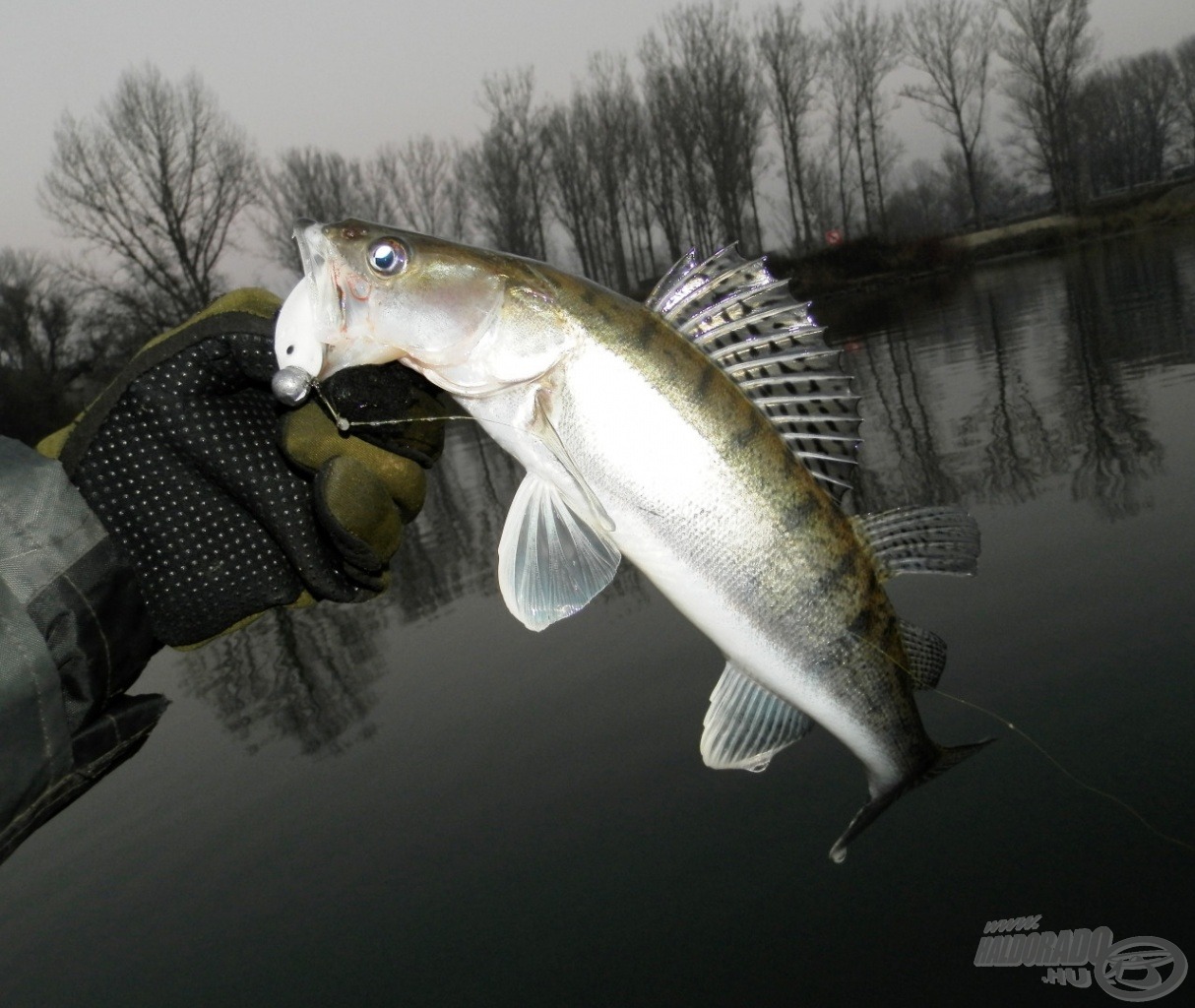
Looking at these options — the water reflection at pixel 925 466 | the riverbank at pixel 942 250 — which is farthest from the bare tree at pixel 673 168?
the water reflection at pixel 925 466

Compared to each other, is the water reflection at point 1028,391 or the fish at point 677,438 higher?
the fish at point 677,438

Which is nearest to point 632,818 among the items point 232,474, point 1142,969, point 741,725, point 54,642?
point 1142,969

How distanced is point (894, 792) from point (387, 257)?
1.92 meters

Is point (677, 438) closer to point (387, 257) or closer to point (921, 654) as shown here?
point (387, 257)

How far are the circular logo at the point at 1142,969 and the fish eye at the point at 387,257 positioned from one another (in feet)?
12.0

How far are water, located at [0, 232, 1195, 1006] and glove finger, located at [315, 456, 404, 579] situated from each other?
2372mm

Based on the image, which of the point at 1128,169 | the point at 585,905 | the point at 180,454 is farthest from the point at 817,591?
the point at 1128,169

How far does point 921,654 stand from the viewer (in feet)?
8.22

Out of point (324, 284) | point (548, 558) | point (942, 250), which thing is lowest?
point (548, 558)

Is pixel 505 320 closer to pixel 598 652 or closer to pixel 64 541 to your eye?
pixel 64 541

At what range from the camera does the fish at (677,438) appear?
7.20ft

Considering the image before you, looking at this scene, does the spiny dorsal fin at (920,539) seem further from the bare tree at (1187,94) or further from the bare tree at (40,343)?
the bare tree at (1187,94)

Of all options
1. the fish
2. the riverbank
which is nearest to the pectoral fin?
the fish

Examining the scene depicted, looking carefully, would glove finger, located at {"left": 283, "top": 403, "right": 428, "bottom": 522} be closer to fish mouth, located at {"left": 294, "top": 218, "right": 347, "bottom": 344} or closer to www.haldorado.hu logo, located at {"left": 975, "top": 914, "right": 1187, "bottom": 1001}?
fish mouth, located at {"left": 294, "top": 218, "right": 347, "bottom": 344}
